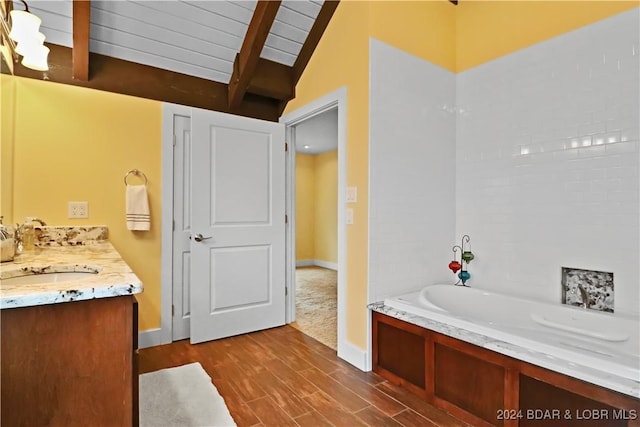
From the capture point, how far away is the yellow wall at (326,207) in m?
6.59

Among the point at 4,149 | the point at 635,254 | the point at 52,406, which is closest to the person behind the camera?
the point at 52,406

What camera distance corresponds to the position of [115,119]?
261cm

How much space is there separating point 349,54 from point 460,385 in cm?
234

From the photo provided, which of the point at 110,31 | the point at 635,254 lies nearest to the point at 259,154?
the point at 110,31

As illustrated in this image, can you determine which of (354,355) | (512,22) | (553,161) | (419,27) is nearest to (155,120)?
(419,27)

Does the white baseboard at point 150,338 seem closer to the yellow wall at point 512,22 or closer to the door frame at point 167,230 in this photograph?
the door frame at point 167,230

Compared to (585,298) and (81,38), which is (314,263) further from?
(81,38)

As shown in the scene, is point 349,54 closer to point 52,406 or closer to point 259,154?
point 259,154

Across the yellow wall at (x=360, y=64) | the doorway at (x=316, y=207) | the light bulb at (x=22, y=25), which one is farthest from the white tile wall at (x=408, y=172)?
the doorway at (x=316, y=207)

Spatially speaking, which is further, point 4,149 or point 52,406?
point 4,149

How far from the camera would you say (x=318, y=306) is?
3932mm

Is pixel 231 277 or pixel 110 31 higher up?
pixel 110 31

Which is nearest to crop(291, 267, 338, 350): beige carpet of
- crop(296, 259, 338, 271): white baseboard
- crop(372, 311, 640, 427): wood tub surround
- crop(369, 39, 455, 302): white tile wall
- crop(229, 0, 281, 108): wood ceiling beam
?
crop(296, 259, 338, 271): white baseboard

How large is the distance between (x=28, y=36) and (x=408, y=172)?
2439mm
